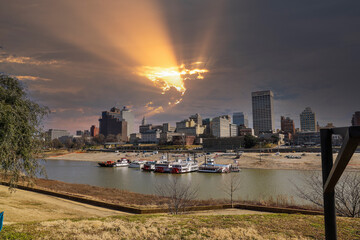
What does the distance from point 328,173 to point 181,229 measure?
743 cm

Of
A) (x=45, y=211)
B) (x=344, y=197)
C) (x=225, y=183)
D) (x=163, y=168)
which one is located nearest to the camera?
(x=45, y=211)

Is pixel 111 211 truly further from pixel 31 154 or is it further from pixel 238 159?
pixel 238 159

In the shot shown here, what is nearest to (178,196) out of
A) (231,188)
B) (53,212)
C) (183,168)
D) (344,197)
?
(231,188)

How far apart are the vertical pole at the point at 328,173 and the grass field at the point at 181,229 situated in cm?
405

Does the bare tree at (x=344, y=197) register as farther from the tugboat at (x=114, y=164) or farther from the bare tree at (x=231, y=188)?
the tugboat at (x=114, y=164)

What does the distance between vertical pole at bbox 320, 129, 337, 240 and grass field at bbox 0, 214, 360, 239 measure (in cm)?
405

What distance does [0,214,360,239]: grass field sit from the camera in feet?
33.5

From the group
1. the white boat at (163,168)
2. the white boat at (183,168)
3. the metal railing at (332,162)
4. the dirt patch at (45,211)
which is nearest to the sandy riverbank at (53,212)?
the dirt patch at (45,211)

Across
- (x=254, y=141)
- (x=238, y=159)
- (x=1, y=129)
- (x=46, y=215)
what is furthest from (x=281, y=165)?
(x=1, y=129)

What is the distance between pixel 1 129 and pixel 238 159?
8795cm

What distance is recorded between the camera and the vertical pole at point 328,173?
645 cm

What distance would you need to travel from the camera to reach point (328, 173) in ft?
21.5

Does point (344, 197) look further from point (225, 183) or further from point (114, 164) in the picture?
point (114, 164)

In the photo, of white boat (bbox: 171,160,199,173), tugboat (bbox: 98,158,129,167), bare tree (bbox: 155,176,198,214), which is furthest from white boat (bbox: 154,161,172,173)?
bare tree (bbox: 155,176,198,214)
